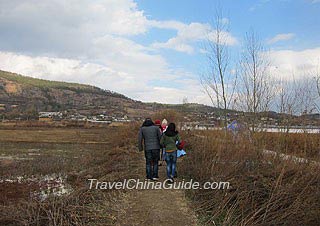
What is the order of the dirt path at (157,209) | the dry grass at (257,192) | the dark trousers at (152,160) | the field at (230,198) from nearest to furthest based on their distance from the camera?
the dry grass at (257,192) < the field at (230,198) < the dirt path at (157,209) < the dark trousers at (152,160)

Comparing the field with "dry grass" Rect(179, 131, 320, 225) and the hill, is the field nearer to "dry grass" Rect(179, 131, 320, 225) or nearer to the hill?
"dry grass" Rect(179, 131, 320, 225)

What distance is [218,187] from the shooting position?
7820mm

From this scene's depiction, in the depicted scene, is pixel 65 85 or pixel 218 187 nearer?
pixel 218 187

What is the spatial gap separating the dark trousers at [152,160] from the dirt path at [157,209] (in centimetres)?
123

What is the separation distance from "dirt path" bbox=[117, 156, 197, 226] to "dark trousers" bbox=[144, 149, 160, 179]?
1.23 m

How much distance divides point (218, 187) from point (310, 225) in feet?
7.42

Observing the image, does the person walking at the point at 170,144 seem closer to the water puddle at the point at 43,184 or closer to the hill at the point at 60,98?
the water puddle at the point at 43,184

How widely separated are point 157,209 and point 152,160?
2824mm

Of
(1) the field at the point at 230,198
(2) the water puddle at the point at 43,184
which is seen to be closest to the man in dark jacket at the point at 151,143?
(1) the field at the point at 230,198

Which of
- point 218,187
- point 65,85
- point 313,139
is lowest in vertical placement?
point 218,187

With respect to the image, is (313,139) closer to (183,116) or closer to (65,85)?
(183,116)

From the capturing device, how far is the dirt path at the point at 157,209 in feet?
22.1

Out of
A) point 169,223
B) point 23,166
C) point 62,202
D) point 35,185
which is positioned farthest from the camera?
point 23,166

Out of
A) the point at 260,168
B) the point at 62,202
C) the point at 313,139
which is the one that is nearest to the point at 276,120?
the point at 313,139
